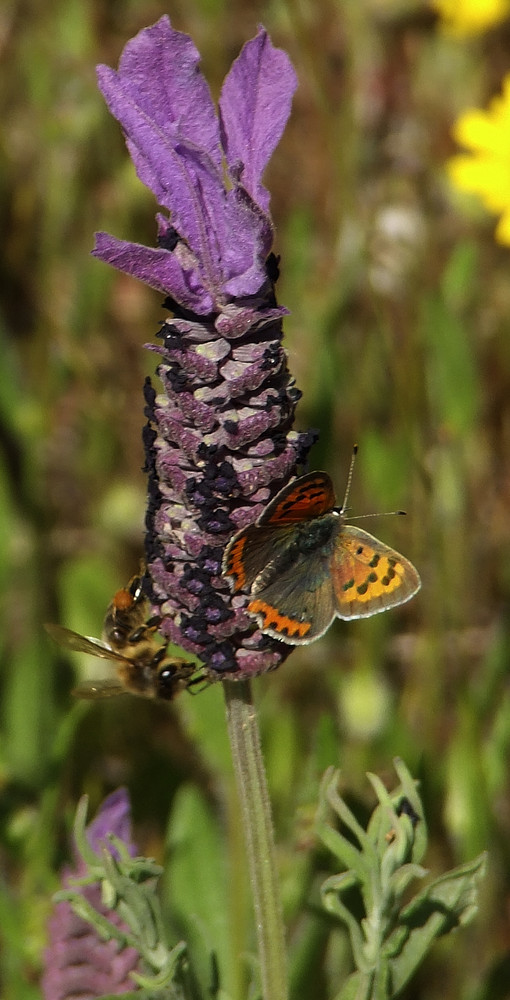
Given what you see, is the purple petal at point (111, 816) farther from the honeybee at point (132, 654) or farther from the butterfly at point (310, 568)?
the butterfly at point (310, 568)

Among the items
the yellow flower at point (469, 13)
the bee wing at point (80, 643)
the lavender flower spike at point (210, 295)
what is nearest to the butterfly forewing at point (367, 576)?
the lavender flower spike at point (210, 295)

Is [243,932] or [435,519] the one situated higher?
[435,519]

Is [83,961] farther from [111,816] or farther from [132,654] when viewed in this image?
[132,654]

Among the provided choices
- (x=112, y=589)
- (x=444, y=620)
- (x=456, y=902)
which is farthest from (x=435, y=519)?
(x=456, y=902)

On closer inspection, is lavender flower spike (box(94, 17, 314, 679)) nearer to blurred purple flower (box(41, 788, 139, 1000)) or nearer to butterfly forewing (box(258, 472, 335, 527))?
butterfly forewing (box(258, 472, 335, 527))

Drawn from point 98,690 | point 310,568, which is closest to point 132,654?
point 98,690

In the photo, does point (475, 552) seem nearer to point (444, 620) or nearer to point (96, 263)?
point (444, 620)
